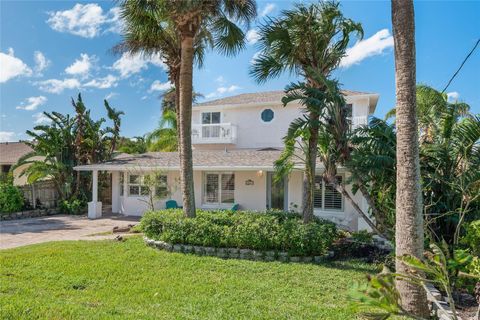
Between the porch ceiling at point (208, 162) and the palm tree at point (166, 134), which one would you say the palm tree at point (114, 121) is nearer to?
the porch ceiling at point (208, 162)

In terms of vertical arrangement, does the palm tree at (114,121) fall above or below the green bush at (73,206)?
above

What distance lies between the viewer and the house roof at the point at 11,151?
101 ft

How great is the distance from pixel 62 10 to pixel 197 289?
13578 millimetres

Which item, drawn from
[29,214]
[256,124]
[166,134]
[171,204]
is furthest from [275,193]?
[166,134]

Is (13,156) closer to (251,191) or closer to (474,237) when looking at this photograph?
(251,191)

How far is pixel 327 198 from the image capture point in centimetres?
1641

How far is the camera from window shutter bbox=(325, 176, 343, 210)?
16.1 metres

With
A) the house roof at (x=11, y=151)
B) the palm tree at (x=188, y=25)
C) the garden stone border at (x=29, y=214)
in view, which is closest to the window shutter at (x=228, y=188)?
the palm tree at (x=188, y=25)

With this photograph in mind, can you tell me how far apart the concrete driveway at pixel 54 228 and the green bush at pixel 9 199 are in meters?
1.09

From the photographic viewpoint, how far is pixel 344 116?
9.18 m

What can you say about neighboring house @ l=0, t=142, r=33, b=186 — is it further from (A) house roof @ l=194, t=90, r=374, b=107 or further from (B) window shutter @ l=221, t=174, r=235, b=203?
(B) window shutter @ l=221, t=174, r=235, b=203

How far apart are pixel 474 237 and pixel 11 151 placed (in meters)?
39.4

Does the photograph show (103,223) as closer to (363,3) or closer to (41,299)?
(41,299)

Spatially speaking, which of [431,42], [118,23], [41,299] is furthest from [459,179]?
[118,23]
